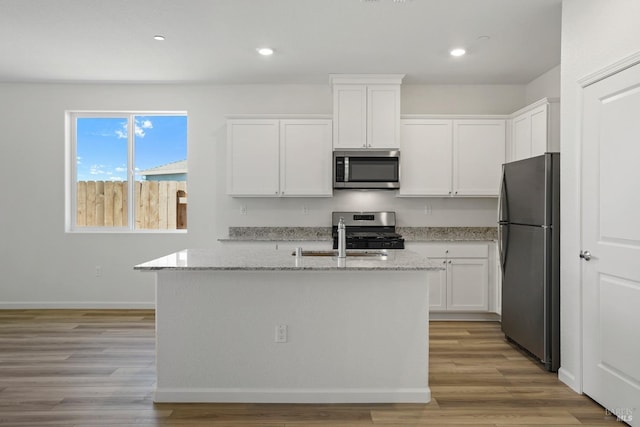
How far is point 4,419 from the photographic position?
250 cm

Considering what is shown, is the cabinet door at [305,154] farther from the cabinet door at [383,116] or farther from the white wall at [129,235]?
the cabinet door at [383,116]

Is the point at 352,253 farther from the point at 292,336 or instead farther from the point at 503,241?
the point at 503,241

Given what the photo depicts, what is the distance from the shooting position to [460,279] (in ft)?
15.6

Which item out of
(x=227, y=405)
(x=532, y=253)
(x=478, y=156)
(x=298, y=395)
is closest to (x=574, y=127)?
(x=532, y=253)

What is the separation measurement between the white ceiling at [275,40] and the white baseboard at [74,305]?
102 inches

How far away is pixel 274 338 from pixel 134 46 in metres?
2.96

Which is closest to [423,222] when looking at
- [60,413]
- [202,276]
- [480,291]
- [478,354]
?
[480,291]

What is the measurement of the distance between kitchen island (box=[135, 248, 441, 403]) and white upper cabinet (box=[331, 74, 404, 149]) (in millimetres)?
2377

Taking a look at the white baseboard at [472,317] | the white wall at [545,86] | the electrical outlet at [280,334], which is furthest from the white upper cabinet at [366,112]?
the electrical outlet at [280,334]

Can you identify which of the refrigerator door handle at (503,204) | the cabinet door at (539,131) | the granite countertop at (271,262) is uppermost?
the cabinet door at (539,131)

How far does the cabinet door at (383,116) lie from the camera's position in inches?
190

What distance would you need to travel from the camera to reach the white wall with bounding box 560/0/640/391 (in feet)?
8.89

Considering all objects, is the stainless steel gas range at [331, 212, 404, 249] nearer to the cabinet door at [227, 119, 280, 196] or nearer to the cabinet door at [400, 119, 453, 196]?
the cabinet door at [400, 119, 453, 196]

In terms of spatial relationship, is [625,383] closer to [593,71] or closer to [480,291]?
[593,71]
